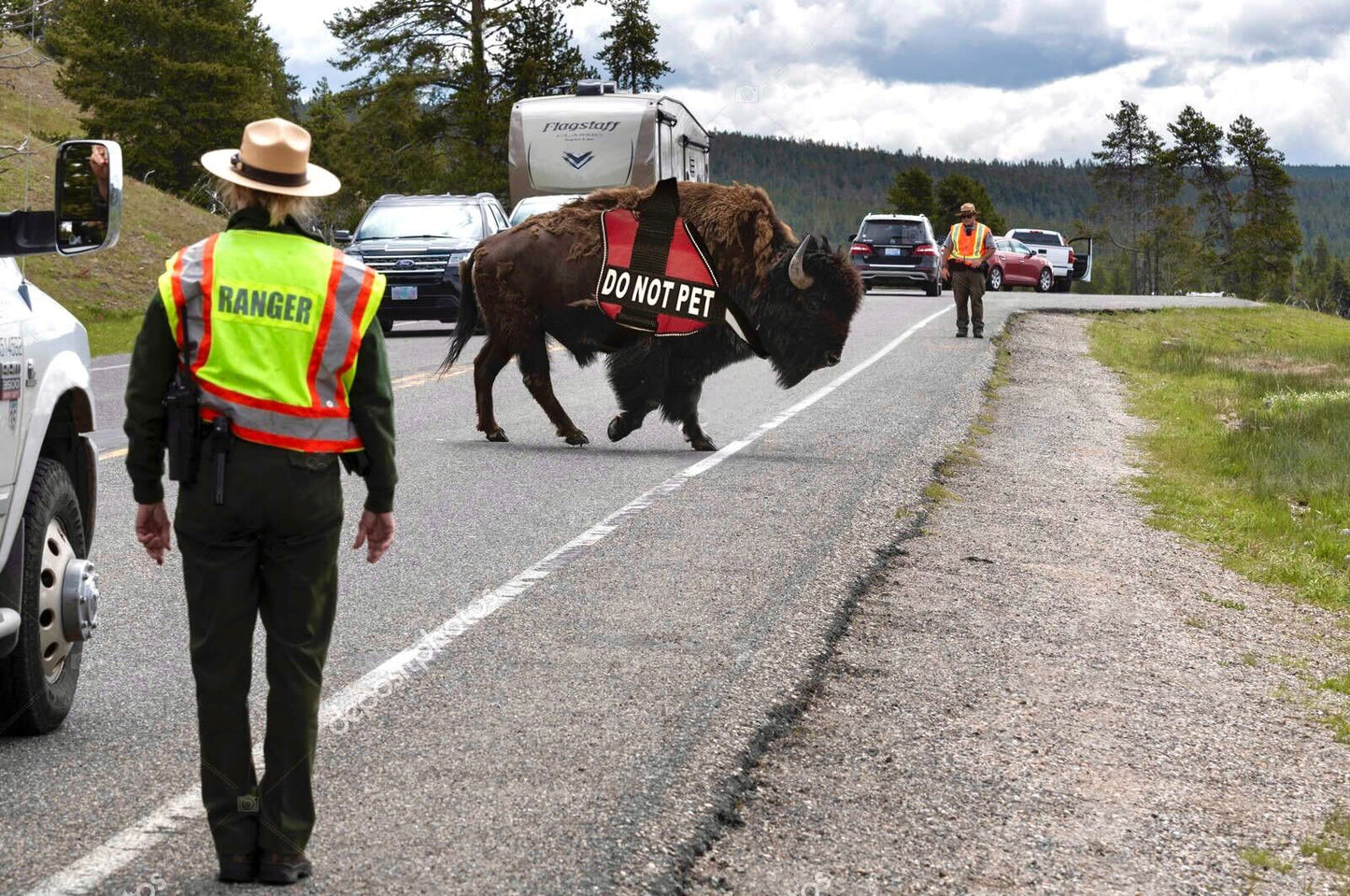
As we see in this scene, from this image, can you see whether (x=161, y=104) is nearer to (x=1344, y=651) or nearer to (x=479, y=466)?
(x=479, y=466)

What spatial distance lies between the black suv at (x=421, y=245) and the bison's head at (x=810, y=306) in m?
10.6

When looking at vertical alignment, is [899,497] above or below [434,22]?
below

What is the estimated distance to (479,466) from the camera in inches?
401

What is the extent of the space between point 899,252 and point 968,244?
47.9 feet


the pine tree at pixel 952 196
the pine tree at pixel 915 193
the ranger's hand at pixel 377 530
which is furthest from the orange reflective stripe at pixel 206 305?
the pine tree at pixel 915 193

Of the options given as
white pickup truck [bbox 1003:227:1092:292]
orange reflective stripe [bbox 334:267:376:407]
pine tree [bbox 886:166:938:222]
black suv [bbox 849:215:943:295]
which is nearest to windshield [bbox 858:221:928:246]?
black suv [bbox 849:215:943:295]

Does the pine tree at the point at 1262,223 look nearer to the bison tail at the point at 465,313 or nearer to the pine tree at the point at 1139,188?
the pine tree at the point at 1139,188

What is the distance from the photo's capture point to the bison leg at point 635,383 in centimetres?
1103

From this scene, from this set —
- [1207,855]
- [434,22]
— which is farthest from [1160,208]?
[1207,855]

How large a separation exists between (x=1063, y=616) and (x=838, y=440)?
5105 mm

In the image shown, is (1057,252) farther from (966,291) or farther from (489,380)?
(489,380)

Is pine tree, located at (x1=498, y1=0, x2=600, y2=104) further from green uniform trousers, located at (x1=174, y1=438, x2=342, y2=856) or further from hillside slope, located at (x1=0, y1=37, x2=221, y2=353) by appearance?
green uniform trousers, located at (x1=174, y1=438, x2=342, y2=856)

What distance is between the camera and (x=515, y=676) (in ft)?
17.3

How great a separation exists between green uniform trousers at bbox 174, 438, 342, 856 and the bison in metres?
7.54
